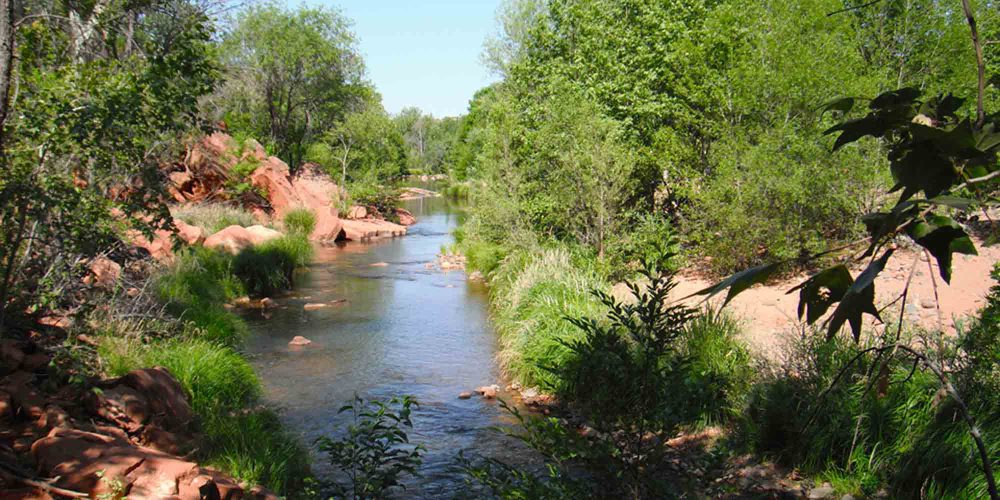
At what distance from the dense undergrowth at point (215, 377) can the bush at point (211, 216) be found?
7103 mm

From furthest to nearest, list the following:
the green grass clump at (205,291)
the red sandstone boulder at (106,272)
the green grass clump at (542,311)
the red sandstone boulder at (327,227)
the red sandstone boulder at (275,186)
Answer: the red sandstone boulder at (275,186) < the red sandstone boulder at (327,227) < the green grass clump at (205,291) < the green grass clump at (542,311) < the red sandstone boulder at (106,272)

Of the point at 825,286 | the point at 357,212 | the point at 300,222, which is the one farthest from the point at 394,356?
the point at 357,212

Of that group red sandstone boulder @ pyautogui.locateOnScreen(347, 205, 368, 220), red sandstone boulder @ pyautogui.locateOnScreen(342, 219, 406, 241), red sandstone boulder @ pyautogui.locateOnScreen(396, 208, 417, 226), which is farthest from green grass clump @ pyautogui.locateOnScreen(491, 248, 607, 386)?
Result: red sandstone boulder @ pyautogui.locateOnScreen(396, 208, 417, 226)

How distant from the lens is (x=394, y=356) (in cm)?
1069

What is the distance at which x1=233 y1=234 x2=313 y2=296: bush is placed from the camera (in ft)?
48.3

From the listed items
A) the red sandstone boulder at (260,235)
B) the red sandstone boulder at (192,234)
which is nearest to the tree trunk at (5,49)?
the red sandstone boulder at (192,234)

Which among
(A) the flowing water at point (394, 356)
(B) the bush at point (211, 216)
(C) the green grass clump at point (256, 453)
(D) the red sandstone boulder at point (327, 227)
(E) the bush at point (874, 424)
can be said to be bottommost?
(A) the flowing water at point (394, 356)

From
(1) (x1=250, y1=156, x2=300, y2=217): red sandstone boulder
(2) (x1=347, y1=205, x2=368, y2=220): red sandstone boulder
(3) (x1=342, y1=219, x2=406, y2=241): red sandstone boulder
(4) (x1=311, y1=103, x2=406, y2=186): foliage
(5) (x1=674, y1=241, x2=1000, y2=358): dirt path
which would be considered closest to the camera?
(5) (x1=674, y1=241, x2=1000, y2=358): dirt path

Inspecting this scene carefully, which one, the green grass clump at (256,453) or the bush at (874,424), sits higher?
the bush at (874,424)

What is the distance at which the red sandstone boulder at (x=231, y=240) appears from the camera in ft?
50.1

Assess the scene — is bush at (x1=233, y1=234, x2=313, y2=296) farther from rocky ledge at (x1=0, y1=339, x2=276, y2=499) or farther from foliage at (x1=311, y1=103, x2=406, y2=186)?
foliage at (x1=311, y1=103, x2=406, y2=186)

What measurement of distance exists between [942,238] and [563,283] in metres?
10.2

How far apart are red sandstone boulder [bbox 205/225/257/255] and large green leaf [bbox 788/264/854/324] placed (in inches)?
605

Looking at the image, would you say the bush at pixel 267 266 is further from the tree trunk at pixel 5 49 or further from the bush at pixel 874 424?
the bush at pixel 874 424
